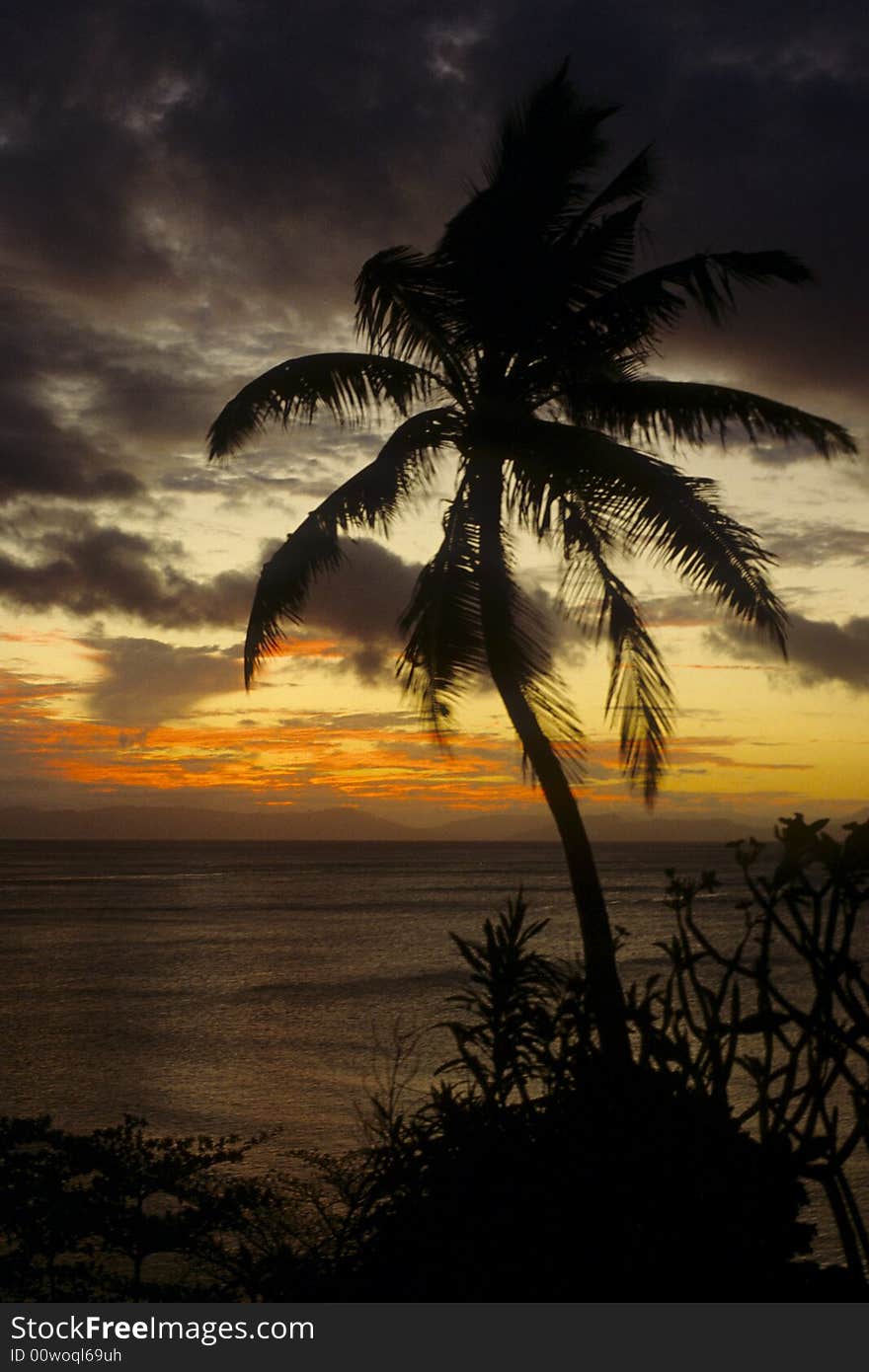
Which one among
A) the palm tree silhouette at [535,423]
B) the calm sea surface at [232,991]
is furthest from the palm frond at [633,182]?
the calm sea surface at [232,991]

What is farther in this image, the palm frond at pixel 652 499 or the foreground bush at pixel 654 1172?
the palm frond at pixel 652 499

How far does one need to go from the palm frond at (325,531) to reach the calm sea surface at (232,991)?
3.77 metres

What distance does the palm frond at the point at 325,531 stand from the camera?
8.84m

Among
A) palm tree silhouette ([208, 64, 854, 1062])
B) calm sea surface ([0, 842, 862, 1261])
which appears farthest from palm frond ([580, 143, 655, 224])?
calm sea surface ([0, 842, 862, 1261])

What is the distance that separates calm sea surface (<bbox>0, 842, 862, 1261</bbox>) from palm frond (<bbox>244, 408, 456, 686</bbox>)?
3.77 m

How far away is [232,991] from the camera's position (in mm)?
40344

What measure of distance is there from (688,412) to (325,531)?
2962 mm

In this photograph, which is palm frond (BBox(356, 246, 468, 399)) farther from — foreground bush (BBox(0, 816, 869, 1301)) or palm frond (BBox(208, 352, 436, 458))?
foreground bush (BBox(0, 816, 869, 1301))

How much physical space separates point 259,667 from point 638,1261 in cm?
524

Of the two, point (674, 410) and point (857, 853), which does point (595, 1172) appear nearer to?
point (857, 853)

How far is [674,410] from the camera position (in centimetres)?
909

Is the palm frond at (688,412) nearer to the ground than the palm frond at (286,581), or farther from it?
farther from it

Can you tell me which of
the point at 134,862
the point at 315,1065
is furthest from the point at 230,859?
the point at 315,1065

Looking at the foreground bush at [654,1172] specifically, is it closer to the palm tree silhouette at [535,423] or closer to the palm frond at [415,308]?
the palm tree silhouette at [535,423]
